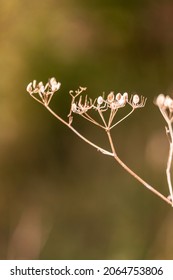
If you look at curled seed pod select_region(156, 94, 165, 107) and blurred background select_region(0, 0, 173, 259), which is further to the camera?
blurred background select_region(0, 0, 173, 259)

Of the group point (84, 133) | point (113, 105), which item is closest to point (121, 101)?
point (113, 105)

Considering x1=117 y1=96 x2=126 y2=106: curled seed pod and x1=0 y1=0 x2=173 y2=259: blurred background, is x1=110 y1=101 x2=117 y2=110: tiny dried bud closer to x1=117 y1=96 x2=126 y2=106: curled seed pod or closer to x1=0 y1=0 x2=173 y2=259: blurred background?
x1=117 y1=96 x2=126 y2=106: curled seed pod

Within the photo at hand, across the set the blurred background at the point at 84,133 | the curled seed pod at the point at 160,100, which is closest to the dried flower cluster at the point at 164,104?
the curled seed pod at the point at 160,100

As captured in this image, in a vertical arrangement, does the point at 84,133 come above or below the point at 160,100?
above

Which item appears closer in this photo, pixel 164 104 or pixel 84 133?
pixel 164 104

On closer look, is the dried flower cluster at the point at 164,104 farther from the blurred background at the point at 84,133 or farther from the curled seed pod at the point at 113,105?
the blurred background at the point at 84,133

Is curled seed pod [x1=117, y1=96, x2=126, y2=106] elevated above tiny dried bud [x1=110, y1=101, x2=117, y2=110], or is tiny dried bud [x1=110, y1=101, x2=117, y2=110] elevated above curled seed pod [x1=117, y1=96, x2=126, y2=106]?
curled seed pod [x1=117, y1=96, x2=126, y2=106]

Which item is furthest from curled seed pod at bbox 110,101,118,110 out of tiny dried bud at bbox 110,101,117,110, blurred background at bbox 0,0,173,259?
blurred background at bbox 0,0,173,259

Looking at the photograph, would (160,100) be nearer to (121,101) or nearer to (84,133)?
(121,101)

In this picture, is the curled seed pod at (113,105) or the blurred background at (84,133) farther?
the blurred background at (84,133)
